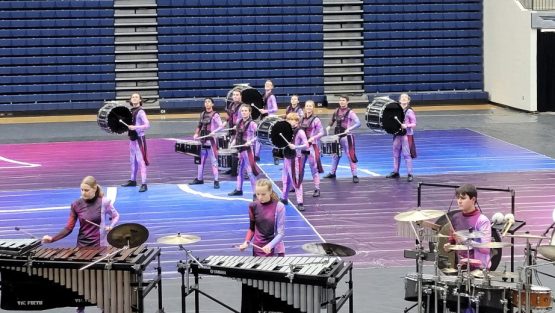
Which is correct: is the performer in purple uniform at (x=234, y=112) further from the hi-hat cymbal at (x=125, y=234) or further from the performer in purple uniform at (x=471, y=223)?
the performer in purple uniform at (x=471, y=223)

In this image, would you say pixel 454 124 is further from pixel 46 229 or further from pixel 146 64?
pixel 46 229

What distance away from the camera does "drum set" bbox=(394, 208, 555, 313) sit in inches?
390

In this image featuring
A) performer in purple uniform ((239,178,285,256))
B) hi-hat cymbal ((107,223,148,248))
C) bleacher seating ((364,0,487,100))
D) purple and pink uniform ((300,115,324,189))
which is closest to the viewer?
hi-hat cymbal ((107,223,148,248))

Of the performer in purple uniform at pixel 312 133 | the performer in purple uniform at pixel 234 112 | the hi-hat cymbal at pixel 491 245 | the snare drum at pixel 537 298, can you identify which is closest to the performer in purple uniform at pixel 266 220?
the hi-hat cymbal at pixel 491 245

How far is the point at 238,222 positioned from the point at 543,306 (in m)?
7.42

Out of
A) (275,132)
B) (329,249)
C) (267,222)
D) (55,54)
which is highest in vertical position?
(55,54)

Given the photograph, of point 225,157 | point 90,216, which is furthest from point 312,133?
point 90,216

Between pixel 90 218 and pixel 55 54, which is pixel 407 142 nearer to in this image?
pixel 90 218

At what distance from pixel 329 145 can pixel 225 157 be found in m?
1.89

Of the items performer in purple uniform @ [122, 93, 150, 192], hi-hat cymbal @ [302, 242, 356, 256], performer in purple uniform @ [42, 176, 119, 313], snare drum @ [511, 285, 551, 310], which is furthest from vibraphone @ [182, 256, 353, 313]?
performer in purple uniform @ [122, 93, 150, 192]

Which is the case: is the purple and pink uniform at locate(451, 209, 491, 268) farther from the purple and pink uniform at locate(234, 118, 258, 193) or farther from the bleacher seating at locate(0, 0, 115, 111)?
the bleacher seating at locate(0, 0, 115, 111)

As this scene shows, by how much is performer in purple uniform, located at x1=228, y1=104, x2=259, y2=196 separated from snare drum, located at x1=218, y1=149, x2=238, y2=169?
0.52 meters

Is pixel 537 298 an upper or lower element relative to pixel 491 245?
lower

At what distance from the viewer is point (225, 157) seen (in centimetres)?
1955
